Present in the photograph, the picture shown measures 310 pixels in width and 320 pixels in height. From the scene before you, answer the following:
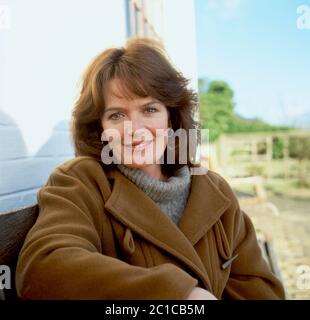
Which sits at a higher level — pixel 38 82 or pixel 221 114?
pixel 38 82

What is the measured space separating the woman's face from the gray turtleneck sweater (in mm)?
39

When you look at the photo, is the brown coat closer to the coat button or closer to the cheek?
the coat button

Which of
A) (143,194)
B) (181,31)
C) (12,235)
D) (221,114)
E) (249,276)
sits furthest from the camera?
(221,114)

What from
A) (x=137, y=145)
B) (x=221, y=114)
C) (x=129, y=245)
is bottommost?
(x=221, y=114)

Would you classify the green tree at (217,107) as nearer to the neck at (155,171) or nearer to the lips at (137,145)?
the neck at (155,171)

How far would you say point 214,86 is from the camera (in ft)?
35.3

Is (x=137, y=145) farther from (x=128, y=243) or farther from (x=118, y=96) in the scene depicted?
(x=128, y=243)

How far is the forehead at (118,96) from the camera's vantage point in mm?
1458

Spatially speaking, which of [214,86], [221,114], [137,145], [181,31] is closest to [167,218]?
[137,145]

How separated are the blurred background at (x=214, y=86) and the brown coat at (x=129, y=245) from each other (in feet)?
0.75

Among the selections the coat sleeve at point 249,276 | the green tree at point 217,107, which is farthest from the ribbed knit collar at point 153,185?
the green tree at point 217,107

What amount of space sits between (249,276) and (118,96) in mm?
796

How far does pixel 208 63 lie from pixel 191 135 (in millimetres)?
7139
